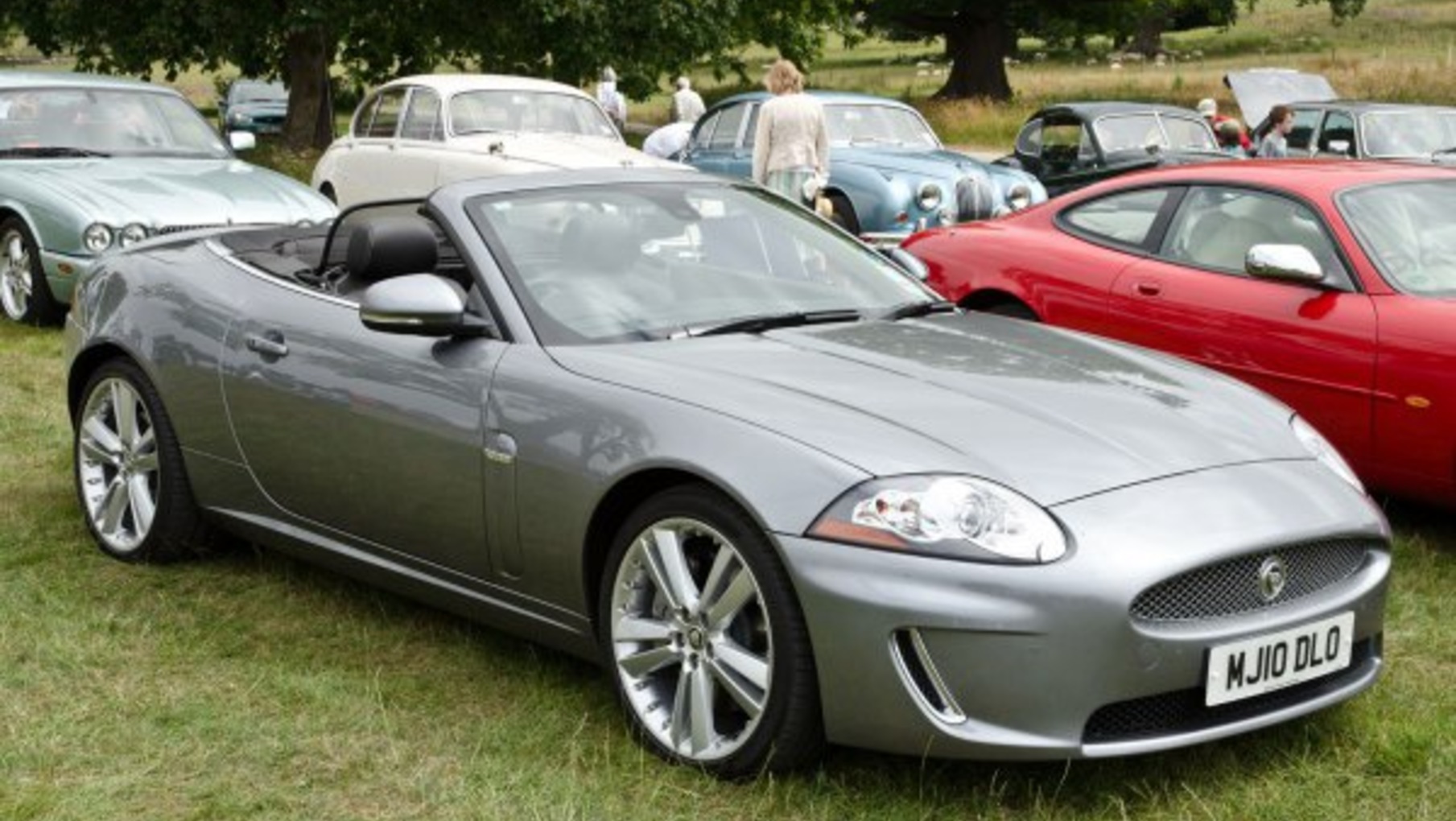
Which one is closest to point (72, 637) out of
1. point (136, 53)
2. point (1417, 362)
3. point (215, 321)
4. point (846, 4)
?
point (215, 321)

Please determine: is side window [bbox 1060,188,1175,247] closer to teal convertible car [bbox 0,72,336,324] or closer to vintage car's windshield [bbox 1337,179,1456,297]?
vintage car's windshield [bbox 1337,179,1456,297]

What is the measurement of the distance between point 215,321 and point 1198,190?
3.76 meters

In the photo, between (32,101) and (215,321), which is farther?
(32,101)

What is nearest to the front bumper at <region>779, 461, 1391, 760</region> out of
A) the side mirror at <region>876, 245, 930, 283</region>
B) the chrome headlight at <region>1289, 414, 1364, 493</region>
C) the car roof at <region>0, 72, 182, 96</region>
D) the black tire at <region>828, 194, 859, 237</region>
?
the chrome headlight at <region>1289, 414, 1364, 493</region>

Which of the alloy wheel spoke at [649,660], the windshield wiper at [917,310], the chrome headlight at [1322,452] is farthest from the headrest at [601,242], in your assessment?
the chrome headlight at [1322,452]

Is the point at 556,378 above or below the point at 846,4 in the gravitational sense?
above

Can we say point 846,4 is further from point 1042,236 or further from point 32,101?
point 1042,236

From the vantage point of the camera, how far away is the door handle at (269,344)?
17.5 feet

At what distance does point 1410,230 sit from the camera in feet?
22.0

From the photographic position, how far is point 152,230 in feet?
33.9

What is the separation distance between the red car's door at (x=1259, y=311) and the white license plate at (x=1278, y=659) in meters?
2.33

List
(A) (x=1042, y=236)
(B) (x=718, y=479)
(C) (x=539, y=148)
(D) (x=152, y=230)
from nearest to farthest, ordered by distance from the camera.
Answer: (B) (x=718, y=479) → (A) (x=1042, y=236) → (D) (x=152, y=230) → (C) (x=539, y=148)

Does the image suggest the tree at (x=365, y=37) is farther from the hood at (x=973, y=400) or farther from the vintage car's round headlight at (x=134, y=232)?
the hood at (x=973, y=400)

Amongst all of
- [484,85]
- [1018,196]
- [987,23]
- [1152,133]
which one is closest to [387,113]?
[484,85]
